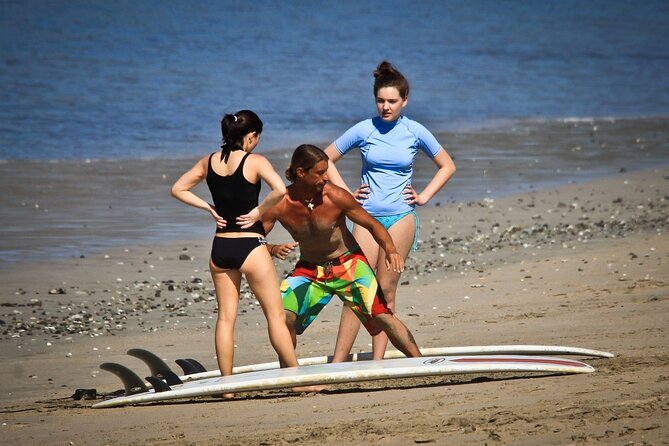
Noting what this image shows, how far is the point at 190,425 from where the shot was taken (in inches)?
255

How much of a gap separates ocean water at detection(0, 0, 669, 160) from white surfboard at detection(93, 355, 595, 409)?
13828 mm

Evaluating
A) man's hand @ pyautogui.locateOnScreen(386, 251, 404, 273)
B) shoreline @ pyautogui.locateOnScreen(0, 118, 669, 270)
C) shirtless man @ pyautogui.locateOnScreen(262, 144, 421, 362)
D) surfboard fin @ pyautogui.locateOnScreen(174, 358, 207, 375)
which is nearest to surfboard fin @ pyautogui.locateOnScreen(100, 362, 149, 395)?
surfboard fin @ pyautogui.locateOnScreen(174, 358, 207, 375)

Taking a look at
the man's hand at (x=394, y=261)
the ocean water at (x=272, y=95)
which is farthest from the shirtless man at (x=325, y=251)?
the ocean water at (x=272, y=95)

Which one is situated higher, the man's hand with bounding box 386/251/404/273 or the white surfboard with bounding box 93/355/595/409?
the man's hand with bounding box 386/251/404/273

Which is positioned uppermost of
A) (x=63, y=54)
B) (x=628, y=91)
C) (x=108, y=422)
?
(x=63, y=54)

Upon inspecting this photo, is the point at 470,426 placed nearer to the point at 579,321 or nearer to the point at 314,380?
the point at 314,380

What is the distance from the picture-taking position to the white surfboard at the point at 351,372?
23.0ft

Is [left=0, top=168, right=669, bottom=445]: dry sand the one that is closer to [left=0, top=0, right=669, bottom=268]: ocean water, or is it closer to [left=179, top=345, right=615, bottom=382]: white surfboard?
[left=179, top=345, right=615, bottom=382]: white surfboard

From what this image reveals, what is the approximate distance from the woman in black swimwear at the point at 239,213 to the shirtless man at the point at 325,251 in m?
0.19

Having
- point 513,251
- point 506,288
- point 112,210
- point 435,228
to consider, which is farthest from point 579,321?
point 112,210

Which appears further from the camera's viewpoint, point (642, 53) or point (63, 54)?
point (642, 53)

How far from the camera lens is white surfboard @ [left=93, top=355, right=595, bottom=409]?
7004mm

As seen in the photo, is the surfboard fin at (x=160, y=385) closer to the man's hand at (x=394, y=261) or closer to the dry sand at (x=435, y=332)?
the dry sand at (x=435, y=332)

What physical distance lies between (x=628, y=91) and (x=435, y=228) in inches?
780
